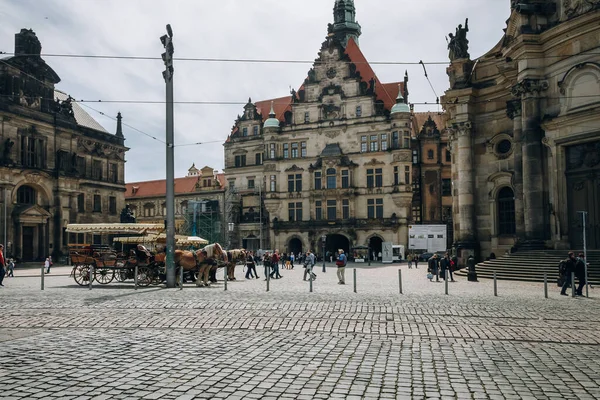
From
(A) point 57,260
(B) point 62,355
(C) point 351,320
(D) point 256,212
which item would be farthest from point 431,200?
(B) point 62,355

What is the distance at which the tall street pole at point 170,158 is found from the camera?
20.9 meters

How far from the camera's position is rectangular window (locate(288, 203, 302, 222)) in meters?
67.5

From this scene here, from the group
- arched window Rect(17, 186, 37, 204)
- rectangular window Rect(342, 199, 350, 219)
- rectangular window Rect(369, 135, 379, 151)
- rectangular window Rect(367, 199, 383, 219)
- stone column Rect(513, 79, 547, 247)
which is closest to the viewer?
stone column Rect(513, 79, 547, 247)

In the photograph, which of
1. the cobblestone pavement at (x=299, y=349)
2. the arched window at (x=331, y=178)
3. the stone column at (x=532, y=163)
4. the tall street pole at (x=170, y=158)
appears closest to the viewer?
the cobblestone pavement at (x=299, y=349)

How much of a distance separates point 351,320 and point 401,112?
172ft

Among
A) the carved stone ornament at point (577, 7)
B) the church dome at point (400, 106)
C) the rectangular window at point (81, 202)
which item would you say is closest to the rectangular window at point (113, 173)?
the rectangular window at point (81, 202)

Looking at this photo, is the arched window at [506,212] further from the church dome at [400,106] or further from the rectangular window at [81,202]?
the rectangular window at [81,202]

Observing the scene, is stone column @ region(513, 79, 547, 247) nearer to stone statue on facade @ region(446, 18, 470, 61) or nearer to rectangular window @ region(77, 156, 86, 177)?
stone statue on facade @ region(446, 18, 470, 61)

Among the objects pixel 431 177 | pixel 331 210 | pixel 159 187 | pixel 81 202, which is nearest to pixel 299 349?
pixel 81 202

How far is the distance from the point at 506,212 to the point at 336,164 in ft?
113

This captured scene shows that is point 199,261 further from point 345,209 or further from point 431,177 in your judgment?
point 431,177

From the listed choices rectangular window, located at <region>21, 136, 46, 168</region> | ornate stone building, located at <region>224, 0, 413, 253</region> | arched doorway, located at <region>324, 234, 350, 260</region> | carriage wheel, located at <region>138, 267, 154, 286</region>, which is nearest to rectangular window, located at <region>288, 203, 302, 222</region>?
ornate stone building, located at <region>224, 0, 413, 253</region>

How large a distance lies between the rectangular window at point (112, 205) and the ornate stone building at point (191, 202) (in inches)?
215

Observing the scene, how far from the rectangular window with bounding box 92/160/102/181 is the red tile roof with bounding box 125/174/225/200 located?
18063 millimetres
